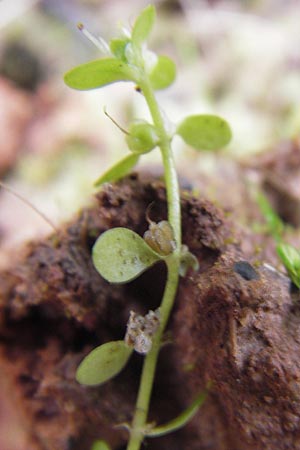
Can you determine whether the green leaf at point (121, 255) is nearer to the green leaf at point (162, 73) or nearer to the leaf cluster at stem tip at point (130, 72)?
the leaf cluster at stem tip at point (130, 72)

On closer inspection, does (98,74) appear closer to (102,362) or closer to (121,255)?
(121,255)

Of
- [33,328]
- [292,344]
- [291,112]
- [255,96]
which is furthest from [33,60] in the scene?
[292,344]

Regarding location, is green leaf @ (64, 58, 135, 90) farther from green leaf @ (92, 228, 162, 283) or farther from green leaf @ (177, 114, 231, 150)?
green leaf @ (92, 228, 162, 283)

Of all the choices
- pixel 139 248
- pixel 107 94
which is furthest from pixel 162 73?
pixel 107 94

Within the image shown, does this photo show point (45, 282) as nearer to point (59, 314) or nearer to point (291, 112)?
point (59, 314)

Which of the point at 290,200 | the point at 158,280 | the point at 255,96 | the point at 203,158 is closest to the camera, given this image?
the point at 158,280

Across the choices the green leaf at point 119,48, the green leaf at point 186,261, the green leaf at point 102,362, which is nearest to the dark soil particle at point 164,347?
the green leaf at point 186,261
